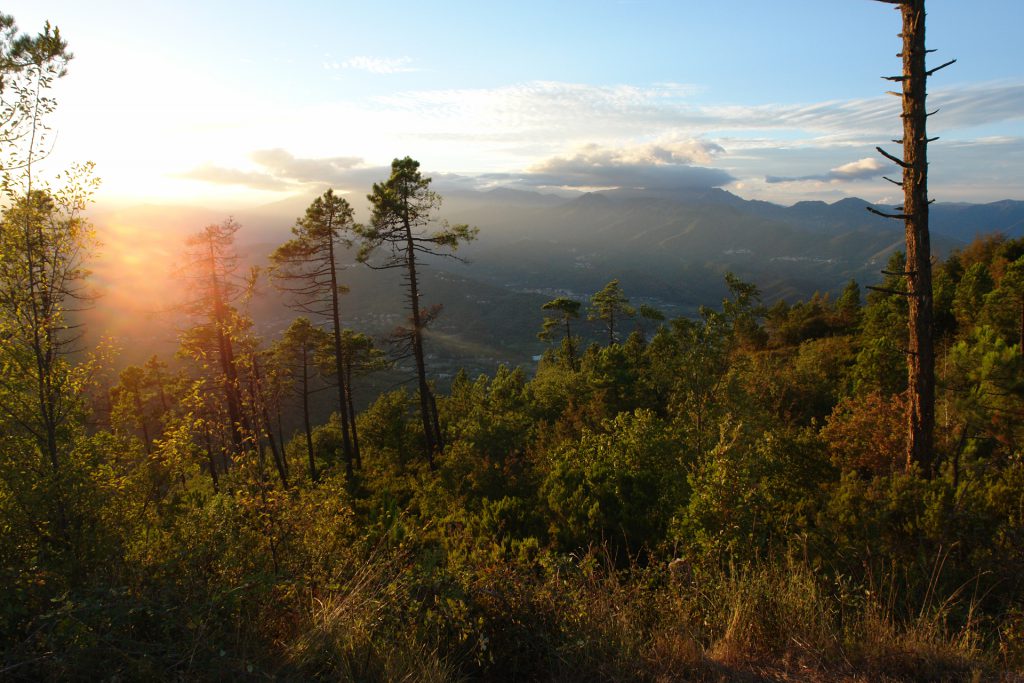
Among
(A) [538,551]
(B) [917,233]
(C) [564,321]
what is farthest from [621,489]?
(C) [564,321]

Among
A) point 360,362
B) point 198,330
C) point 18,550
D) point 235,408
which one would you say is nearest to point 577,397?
point 360,362

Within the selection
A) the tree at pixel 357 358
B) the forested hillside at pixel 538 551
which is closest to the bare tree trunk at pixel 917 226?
the forested hillside at pixel 538 551

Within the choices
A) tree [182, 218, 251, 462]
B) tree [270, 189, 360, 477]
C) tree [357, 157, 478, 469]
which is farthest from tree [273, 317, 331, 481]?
tree [357, 157, 478, 469]

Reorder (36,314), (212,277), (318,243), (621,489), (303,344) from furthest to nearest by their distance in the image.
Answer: (303,344), (212,277), (318,243), (621,489), (36,314)

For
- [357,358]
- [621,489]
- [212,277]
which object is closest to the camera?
[621,489]

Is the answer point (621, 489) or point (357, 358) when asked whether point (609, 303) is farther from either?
point (621, 489)

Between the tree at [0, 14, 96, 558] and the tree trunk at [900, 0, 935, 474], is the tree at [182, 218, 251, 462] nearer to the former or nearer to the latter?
the tree at [0, 14, 96, 558]

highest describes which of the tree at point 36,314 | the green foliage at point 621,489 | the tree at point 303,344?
the tree at point 36,314

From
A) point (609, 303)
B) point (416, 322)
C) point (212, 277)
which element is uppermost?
point (212, 277)

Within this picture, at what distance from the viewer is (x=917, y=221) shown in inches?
316

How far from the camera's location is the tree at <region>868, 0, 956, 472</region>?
795cm

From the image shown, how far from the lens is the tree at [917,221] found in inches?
313

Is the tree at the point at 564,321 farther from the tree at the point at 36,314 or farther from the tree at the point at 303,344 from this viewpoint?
the tree at the point at 36,314

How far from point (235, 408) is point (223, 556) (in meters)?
16.1
